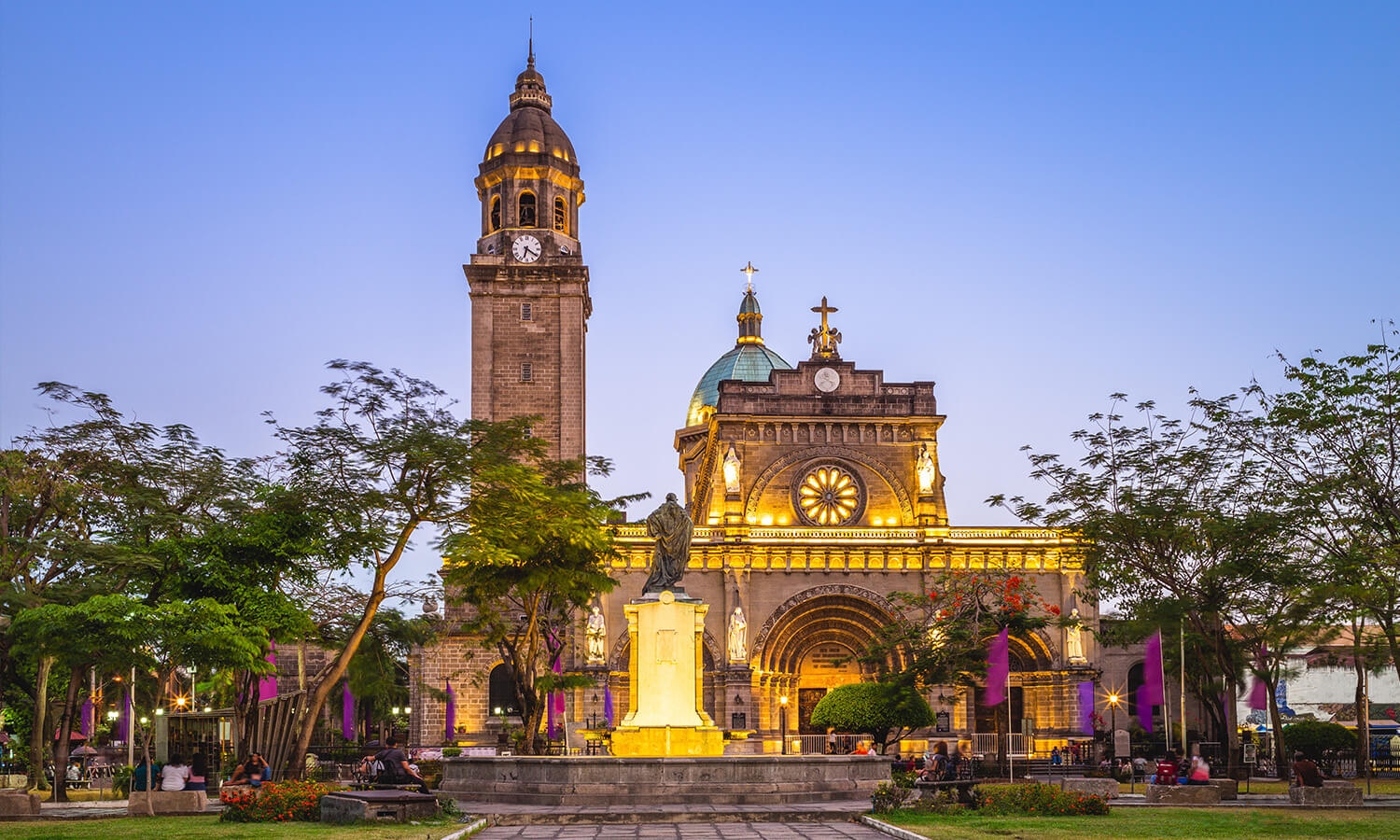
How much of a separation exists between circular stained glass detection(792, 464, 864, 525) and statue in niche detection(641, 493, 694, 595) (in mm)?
32554

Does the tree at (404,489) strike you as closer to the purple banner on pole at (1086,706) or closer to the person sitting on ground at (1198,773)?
the person sitting on ground at (1198,773)

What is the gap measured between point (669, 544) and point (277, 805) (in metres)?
9.77

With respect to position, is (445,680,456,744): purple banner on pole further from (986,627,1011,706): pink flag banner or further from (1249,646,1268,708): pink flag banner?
(1249,646,1268,708): pink flag banner

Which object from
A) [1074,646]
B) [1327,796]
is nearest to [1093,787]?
[1327,796]

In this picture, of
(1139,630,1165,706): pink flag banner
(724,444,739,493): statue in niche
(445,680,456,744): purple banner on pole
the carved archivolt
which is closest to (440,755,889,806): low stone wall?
(1139,630,1165,706): pink flag banner

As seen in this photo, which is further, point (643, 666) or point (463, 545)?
point (463, 545)

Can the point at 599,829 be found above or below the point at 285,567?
below

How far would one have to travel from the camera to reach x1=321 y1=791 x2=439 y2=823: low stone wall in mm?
21672

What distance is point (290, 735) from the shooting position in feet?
106

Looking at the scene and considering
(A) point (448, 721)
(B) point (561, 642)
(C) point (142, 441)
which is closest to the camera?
(C) point (142, 441)

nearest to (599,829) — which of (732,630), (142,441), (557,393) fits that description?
(142,441)

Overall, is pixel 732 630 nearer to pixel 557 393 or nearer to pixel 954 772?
pixel 557 393

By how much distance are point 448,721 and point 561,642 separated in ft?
51.7

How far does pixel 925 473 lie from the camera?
61.4 meters
